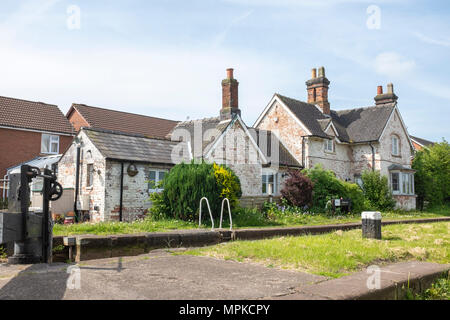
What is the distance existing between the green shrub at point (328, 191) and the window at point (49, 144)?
1863 cm

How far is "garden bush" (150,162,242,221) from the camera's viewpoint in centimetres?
1342

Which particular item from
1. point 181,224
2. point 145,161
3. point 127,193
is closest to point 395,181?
point 145,161

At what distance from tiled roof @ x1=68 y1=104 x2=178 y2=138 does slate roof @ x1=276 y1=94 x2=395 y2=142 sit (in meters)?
12.9

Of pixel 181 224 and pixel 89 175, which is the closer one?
pixel 181 224

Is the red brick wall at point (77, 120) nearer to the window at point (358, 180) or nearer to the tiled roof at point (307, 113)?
the tiled roof at point (307, 113)

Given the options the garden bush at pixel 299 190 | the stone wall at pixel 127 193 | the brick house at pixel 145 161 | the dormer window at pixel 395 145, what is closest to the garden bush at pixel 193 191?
the brick house at pixel 145 161

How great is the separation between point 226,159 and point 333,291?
15.7 metres

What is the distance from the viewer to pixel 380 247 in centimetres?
790

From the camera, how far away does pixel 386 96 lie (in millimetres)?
31797

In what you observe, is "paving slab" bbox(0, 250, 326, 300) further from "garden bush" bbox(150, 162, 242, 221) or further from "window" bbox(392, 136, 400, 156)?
"window" bbox(392, 136, 400, 156)

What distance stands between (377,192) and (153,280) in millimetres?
23660

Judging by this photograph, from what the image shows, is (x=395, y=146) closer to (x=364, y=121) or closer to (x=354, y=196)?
(x=364, y=121)

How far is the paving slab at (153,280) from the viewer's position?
13.5 feet
